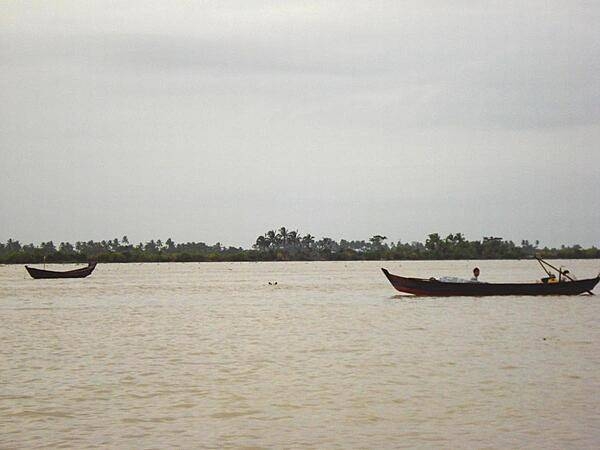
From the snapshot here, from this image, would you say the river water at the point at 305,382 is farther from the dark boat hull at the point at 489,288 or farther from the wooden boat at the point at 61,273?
the wooden boat at the point at 61,273

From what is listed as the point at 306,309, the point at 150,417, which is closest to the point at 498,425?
the point at 150,417

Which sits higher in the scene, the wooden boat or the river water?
the wooden boat

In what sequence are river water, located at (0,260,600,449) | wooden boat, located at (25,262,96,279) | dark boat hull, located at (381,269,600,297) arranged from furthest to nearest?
wooden boat, located at (25,262,96,279) < dark boat hull, located at (381,269,600,297) < river water, located at (0,260,600,449)

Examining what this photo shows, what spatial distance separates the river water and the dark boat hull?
5.01 metres

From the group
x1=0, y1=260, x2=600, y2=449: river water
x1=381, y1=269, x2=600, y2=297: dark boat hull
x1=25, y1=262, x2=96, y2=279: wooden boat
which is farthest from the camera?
x1=25, y1=262, x2=96, y2=279: wooden boat

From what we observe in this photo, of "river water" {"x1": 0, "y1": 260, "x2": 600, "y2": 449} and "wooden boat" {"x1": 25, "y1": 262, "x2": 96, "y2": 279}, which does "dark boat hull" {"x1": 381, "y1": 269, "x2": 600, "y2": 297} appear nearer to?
"river water" {"x1": 0, "y1": 260, "x2": 600, "y2": 449}

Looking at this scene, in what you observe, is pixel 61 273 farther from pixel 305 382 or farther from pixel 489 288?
pixel 305 382

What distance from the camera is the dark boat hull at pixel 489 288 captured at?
39219mm

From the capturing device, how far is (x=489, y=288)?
128ft

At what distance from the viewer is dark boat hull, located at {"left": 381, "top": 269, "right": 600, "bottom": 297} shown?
3922cm

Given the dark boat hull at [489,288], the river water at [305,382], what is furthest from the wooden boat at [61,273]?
the river water at [305,382]

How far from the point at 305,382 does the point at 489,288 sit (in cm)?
2346

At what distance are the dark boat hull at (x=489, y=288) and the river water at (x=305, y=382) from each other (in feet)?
16.4

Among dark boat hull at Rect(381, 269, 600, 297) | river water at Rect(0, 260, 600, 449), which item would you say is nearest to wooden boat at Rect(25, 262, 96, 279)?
dark boat hull at Rect(381, 269, 600, 297)
